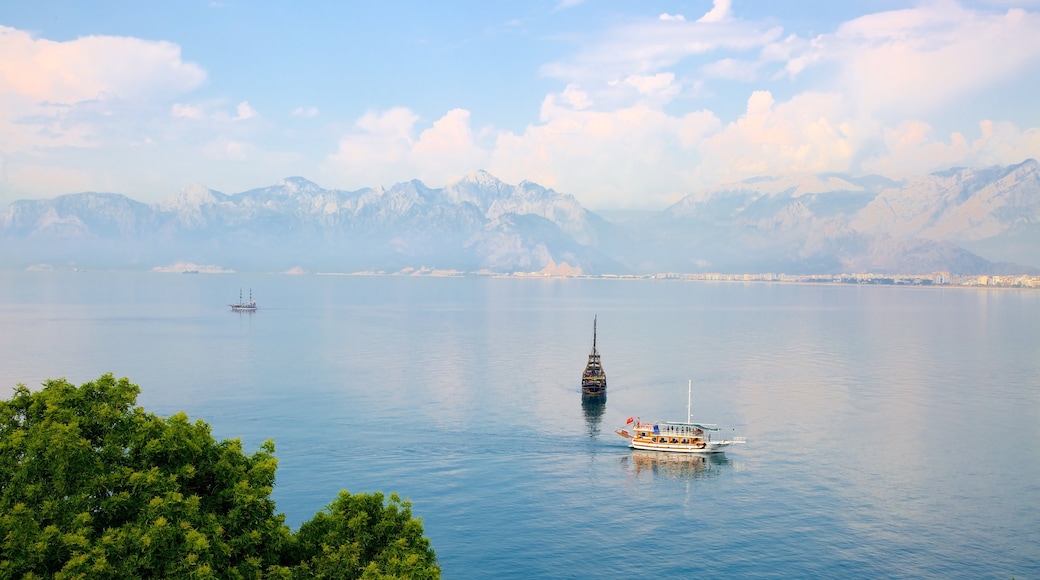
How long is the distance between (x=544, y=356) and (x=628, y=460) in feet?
293

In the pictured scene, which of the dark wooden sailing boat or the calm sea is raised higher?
the dark wooden sailing boat

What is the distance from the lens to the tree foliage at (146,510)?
28.8 m

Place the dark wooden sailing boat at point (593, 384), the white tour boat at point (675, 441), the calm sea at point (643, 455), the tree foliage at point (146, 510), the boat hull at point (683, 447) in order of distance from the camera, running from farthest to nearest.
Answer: the dark wooden sailing boat at point (593, 384)
the white tour boat at point (675, 441)
the boat hull at point (683, 447)
the calm sea at point (643, 455)
the tree foliage at point (146, 510)

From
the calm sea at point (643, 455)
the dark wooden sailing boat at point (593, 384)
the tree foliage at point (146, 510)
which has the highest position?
the tree foliage at point (146, 510)

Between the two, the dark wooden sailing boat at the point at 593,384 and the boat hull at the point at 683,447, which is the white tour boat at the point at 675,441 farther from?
the dark wooden sailing boat at the point at 593,384

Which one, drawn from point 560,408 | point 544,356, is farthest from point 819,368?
point 560,408

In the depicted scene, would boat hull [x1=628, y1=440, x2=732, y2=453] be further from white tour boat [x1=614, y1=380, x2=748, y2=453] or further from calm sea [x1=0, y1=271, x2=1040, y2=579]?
calm sea [x1=0, y1=271, x2=1040, y2=579]

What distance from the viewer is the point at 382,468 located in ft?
285

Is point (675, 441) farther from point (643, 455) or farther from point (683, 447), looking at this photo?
point (643, 455)

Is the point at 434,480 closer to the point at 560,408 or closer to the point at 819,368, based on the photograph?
the point at 560,408

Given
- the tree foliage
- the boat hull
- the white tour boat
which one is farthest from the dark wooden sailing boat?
the tree foliage

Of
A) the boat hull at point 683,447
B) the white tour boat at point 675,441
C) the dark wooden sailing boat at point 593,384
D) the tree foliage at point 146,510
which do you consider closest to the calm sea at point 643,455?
the boat hull at point 683,447

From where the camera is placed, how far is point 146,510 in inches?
1177

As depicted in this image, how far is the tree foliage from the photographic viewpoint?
28.8 m
